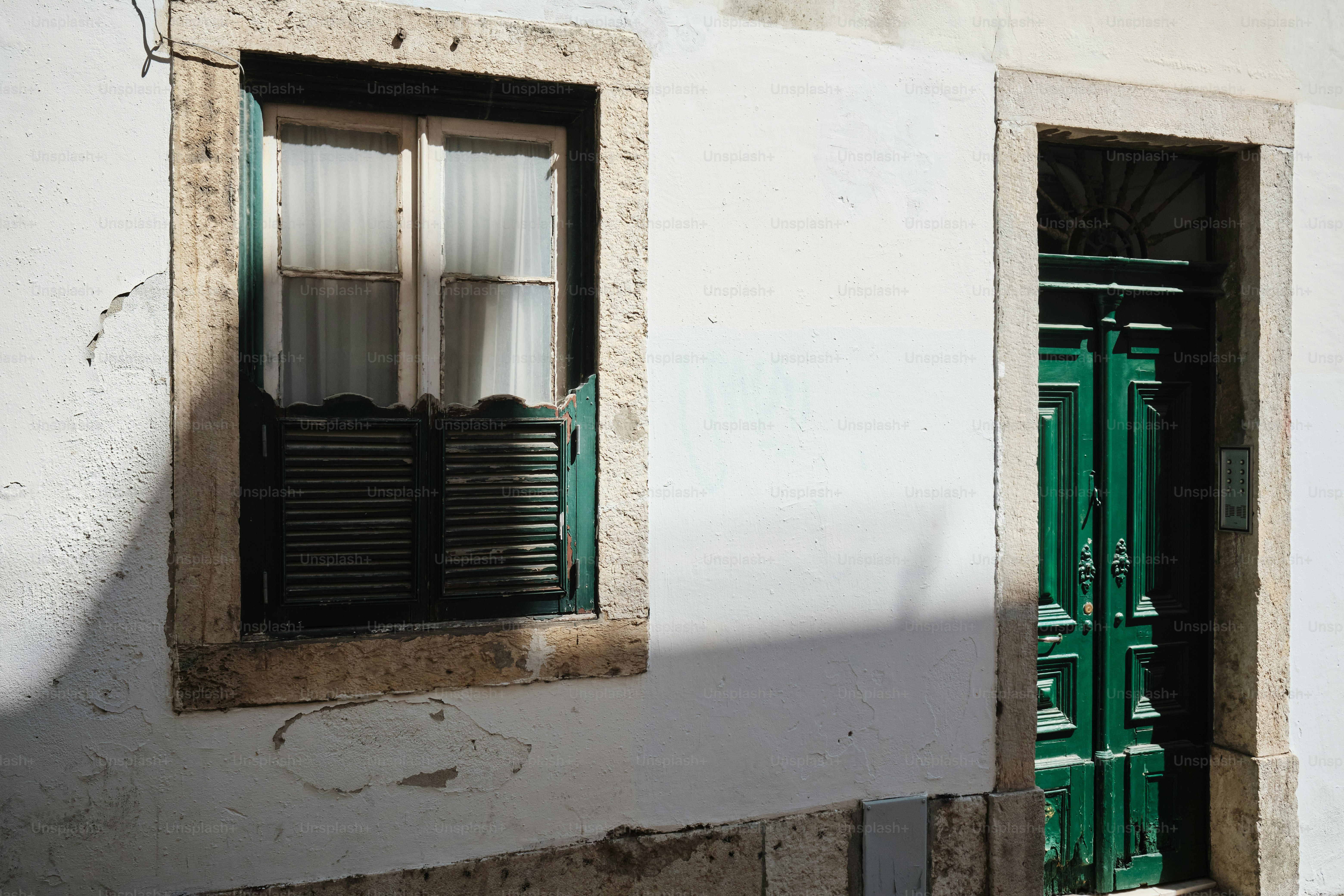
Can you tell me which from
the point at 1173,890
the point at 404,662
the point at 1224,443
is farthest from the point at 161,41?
the point at 1173,890

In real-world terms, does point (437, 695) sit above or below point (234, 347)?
below

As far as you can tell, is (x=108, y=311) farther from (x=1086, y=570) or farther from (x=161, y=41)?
(x=1086, y=570)

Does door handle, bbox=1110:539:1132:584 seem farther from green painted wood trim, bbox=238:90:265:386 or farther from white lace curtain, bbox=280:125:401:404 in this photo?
green painted wood trim, bbox=238:90:265:386

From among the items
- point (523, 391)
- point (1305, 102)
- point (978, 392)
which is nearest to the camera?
point (523, 391)

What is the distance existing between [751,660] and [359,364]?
1.66m

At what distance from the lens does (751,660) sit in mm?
3379

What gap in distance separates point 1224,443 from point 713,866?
281 cm

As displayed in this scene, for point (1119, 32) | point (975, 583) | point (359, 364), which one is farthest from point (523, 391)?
point (1119, 32)

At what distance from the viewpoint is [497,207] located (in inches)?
127

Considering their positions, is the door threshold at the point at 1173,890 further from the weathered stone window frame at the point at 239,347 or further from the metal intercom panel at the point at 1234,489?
the weathered stone window frame at the point at 239,347

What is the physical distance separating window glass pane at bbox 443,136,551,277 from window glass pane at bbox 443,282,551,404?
7 cm

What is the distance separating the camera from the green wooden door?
4.02 meters

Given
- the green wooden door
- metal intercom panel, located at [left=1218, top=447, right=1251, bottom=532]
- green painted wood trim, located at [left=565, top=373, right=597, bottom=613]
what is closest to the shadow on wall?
green painted wood trim, located at [left=565, top=373, right=597, bottom=613]

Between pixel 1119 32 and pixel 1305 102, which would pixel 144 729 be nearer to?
pixel 1119 32
